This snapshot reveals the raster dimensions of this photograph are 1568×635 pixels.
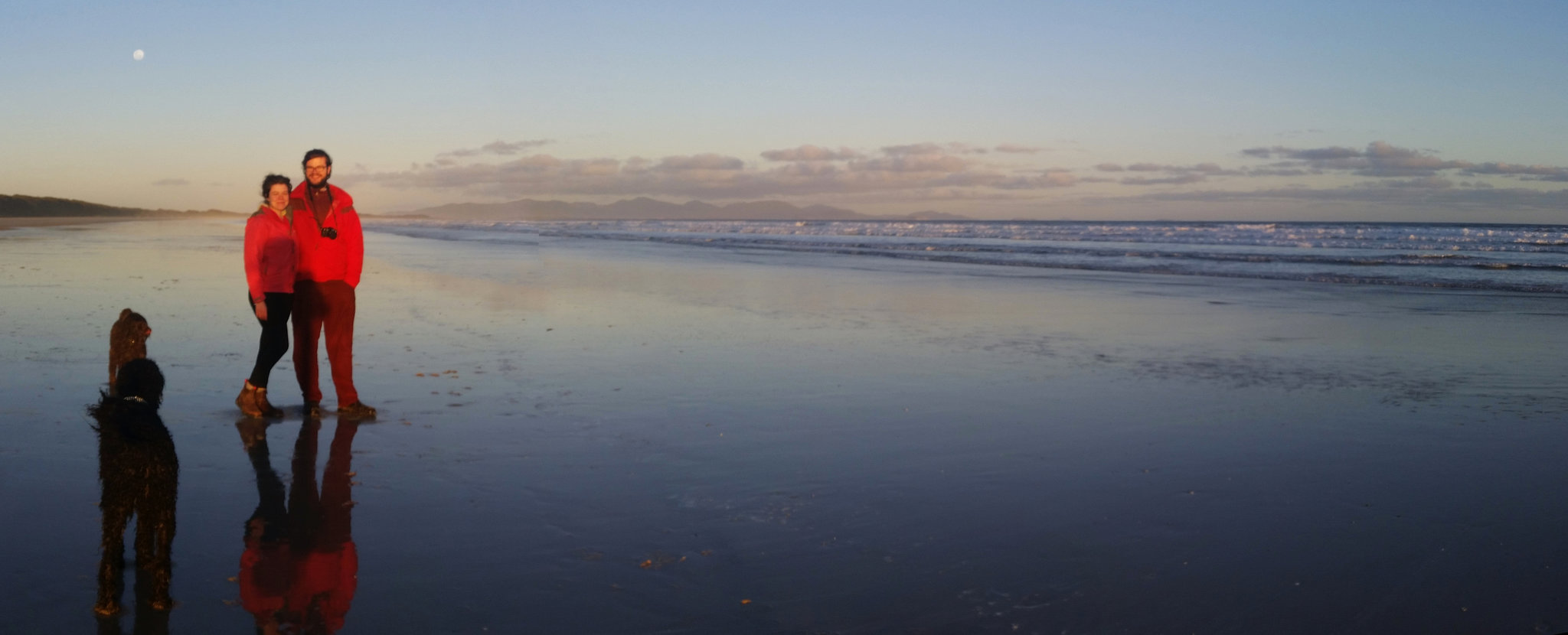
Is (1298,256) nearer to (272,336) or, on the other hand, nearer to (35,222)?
(272,336)

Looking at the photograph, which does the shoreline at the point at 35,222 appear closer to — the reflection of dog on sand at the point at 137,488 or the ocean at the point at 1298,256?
the ocean at the point at 1298,256

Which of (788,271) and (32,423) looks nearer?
(32,423)

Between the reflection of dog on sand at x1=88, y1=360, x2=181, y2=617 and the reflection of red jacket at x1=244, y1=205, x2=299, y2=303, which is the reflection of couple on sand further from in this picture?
the reflection of red jacket at x1=244, y1=205, x2=299, y2=303

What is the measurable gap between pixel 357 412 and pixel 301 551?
2.30 metres

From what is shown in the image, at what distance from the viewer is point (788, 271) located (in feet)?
63.9

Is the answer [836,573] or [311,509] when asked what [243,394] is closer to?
[311,509]

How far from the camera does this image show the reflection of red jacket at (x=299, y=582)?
10.0 feet

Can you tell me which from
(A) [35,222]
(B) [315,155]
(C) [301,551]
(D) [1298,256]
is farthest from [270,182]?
(A) [35,222]

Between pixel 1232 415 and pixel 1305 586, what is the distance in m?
2.89

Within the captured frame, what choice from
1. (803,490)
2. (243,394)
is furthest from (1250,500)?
(243,394)

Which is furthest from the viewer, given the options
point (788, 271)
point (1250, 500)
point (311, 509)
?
point (788, 271)

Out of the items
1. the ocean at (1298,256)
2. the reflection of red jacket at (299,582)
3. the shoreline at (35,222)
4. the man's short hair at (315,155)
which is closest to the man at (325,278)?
the man's short hair at (315,155)

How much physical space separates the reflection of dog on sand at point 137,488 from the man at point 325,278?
8.08ft

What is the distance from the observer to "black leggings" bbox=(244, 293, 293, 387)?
18.6 feet
